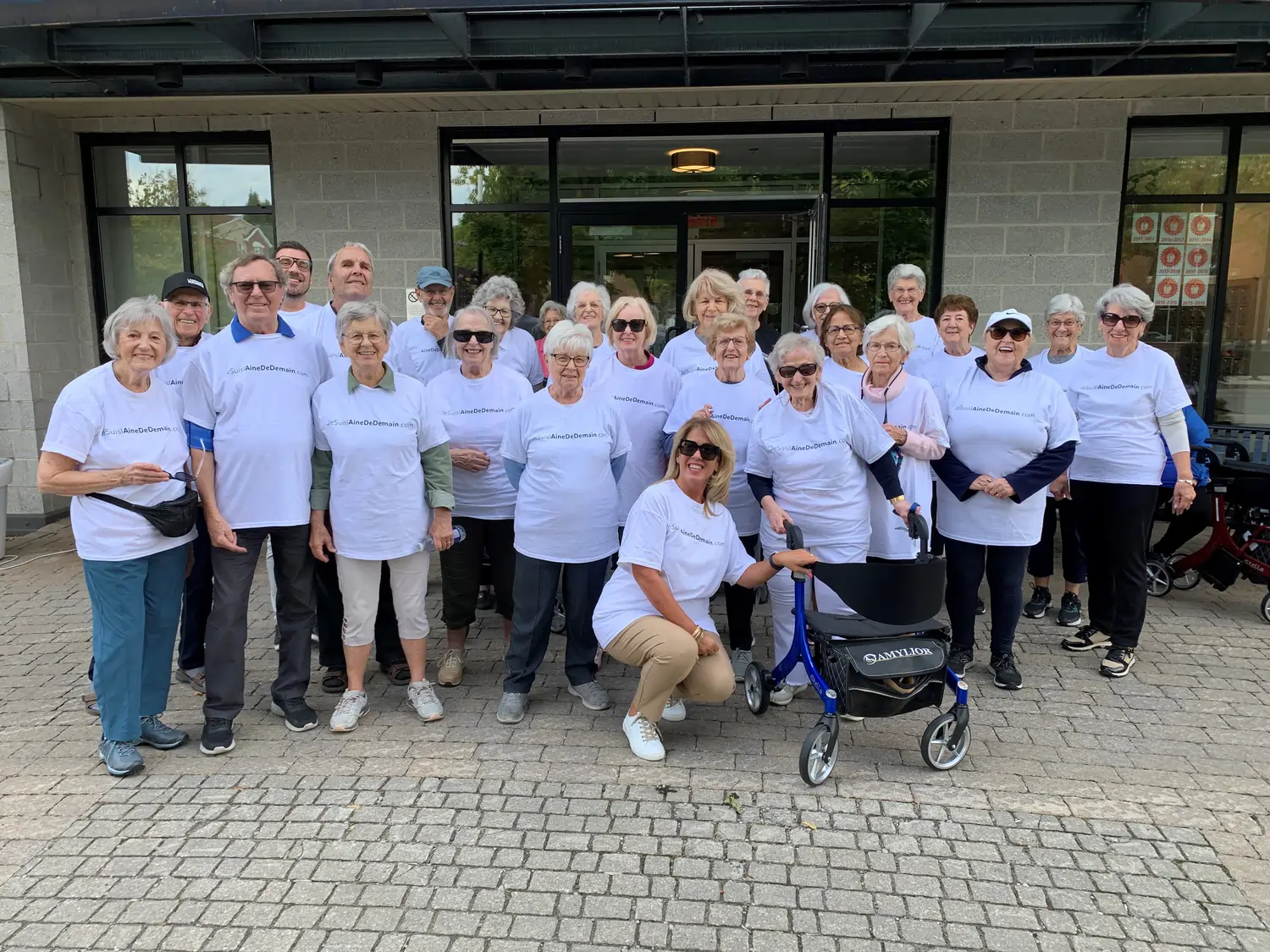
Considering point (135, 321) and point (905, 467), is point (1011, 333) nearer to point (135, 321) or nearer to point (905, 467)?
point (905, 467)

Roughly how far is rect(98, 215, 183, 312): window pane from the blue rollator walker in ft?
24.9

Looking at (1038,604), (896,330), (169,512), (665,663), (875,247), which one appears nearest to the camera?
(169,512)

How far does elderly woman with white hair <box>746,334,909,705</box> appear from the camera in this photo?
383cm

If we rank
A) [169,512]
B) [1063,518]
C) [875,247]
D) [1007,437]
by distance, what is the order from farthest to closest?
[875,247] → [1063,518] → [1007,437] → [169,512]

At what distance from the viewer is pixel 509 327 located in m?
5.38

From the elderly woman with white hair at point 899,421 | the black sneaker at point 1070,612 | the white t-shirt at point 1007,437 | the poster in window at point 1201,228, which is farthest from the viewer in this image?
the poster in window at point 1201,228

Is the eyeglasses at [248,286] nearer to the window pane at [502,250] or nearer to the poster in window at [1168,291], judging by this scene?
the window pane at [502,250]

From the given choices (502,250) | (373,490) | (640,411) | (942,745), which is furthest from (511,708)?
(502,250)

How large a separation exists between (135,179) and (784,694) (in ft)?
26.2

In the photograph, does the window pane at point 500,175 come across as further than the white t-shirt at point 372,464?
Yes

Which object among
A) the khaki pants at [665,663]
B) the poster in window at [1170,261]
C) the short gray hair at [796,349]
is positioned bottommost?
the khaki pants at [665,663]

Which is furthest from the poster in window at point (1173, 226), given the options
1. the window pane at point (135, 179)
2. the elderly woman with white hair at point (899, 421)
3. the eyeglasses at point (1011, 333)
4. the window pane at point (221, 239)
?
the window pane at point (135, 179)

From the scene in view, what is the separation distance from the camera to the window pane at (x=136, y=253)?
8.44 meters

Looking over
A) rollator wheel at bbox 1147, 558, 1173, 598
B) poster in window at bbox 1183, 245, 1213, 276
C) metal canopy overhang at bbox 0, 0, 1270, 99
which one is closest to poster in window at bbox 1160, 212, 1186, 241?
poster in window at bbox 1183, 245, 1213, 276
